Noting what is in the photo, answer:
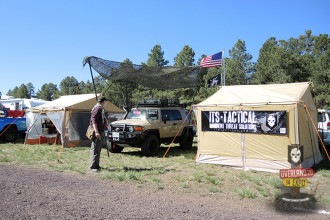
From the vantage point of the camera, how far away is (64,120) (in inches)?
451

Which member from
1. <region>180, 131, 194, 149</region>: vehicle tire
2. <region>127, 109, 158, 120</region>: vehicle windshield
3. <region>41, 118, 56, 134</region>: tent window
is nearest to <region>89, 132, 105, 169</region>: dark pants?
<region>127, 109, 158, 120</region>: vehicle windshield

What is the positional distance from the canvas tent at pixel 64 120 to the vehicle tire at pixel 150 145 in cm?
390

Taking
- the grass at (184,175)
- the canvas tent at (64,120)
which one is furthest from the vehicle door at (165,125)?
the canvas tent at (64,120)

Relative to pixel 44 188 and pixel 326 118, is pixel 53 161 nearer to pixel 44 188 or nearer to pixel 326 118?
pixel 44 188

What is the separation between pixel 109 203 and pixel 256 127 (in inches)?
178

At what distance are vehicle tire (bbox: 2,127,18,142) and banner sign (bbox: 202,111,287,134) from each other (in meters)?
10.7

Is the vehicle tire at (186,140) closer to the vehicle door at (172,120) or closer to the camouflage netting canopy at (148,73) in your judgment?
the vehicle door at (172,120)

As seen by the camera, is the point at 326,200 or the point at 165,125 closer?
the point at 326,200

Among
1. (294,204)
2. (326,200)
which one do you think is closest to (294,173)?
(294,204)

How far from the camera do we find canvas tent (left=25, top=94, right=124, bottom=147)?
37.8 feet

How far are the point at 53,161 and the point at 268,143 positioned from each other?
6374 millimetres

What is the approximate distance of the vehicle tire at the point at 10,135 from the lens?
13383 mm

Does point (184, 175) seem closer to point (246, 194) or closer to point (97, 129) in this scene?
point (246, 194)

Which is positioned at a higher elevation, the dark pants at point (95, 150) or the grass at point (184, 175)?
the dark pants at point (95, 150)
